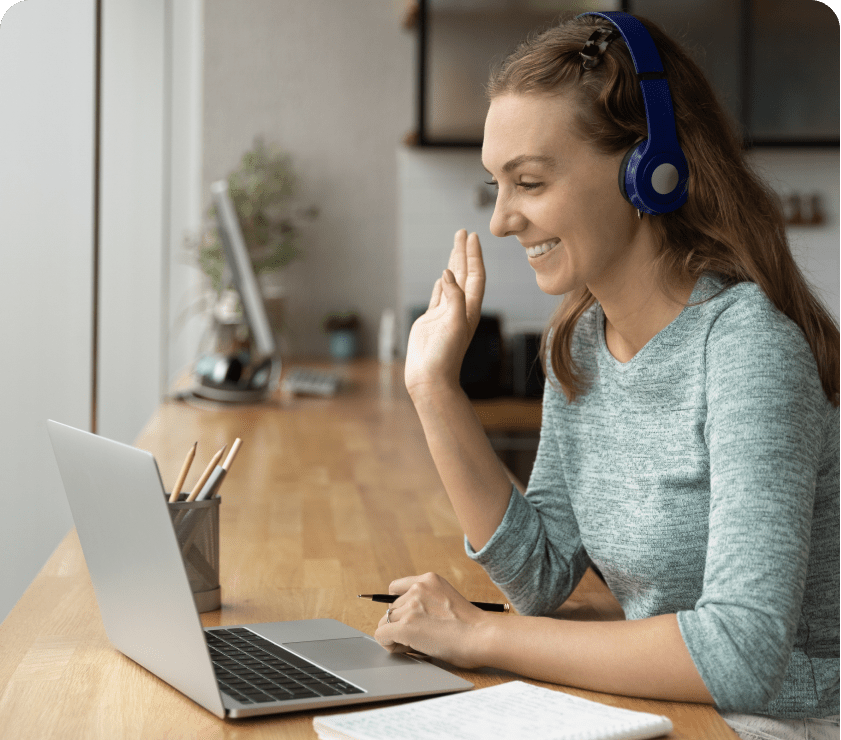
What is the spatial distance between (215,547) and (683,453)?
52 cm

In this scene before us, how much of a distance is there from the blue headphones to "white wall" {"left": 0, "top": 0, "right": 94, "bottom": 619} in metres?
1.10

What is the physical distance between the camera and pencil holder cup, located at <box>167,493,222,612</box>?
98 cm

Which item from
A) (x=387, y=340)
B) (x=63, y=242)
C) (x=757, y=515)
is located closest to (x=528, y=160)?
(x=757, y=515)

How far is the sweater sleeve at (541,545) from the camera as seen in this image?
1054 millimetres

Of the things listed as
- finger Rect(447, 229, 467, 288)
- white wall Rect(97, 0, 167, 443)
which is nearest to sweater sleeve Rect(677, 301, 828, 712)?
finger Rect(447, 229, 467, 288)

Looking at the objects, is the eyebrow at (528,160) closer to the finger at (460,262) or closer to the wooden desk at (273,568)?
the finger at (460,262)

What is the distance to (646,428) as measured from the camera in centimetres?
99

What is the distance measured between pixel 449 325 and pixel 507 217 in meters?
0.16

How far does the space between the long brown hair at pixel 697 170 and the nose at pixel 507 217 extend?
11 centimetres

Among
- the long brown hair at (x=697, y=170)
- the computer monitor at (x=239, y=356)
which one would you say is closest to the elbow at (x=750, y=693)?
the long brown hair at (x=697, y=170)

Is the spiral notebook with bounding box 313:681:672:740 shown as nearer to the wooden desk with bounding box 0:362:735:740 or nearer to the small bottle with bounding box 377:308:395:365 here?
the wooden desk with bounding box 0:362:735:740

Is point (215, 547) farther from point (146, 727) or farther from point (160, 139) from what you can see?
point (160, 139)

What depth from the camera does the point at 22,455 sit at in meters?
1.68

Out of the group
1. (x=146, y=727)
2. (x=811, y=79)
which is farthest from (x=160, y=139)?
(x=146, y=727)
